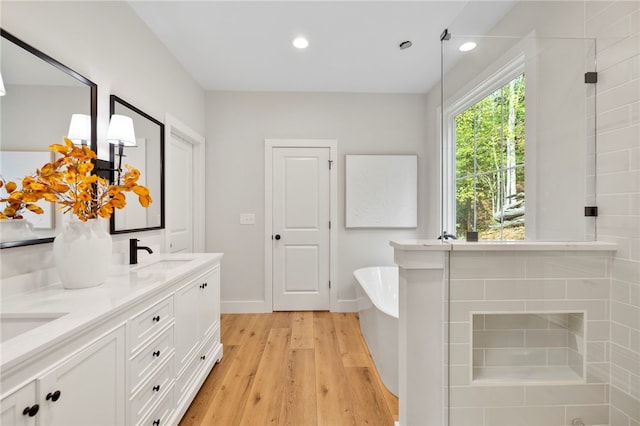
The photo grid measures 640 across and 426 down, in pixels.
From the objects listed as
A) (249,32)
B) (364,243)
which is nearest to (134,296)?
(249,32)

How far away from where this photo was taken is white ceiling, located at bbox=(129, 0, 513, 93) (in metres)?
1.96

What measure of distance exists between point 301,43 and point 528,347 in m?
2.61

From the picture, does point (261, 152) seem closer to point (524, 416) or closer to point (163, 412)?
point (163, 412)

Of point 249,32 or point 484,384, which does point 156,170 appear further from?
point 484,384

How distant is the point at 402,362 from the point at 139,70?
2615 millimetres

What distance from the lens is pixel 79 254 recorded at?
122 centimetres

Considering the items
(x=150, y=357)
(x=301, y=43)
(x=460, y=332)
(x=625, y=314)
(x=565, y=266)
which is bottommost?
(x=150, y=357)

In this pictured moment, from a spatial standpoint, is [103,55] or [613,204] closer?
[613,204]

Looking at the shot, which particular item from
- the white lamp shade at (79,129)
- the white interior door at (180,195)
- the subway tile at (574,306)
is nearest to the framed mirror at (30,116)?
the white lamp shade at (79,129)

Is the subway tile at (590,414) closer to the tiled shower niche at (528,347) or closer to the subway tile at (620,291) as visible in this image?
the tiled shower niche at (528,347)

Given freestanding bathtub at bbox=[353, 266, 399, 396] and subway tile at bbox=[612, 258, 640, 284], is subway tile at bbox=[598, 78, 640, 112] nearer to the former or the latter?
subway tile at bbox=[612, 258, 640, 284]

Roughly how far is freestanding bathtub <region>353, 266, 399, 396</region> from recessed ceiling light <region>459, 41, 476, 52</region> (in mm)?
1651

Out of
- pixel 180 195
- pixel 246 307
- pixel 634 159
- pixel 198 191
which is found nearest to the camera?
pixel 634 159

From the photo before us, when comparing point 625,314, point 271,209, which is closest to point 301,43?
point 271,209
